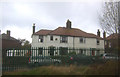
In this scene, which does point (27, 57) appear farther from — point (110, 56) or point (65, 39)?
point (65, 39)

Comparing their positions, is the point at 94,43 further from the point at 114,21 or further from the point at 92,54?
the point at 92,54

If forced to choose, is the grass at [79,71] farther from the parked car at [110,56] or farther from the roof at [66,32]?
the roof at [66,32]

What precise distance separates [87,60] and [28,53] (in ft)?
12.9

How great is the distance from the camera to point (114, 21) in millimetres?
15172

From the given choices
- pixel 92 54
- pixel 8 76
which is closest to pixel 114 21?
pixel 92 54

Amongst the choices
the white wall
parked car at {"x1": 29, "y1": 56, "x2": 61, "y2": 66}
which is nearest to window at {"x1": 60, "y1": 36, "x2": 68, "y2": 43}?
the white wall

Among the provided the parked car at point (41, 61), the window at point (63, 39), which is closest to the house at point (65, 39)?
the window at point (63, 39)

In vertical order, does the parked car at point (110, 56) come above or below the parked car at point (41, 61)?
above

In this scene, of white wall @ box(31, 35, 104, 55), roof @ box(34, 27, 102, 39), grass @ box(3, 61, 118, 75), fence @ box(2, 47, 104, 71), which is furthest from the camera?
roof @ box(34, 27, 102, 39)

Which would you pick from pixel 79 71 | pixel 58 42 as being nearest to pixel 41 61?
pixel 79 71

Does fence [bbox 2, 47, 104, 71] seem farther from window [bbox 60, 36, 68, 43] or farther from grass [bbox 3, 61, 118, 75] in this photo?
window [bbox 60, 36, 68, 43]

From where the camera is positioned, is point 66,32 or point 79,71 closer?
point 79,71


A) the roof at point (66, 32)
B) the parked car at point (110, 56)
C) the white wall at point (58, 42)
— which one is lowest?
the parked car at point (110, 56)

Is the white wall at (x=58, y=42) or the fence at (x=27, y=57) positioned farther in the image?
the white wall at (x=58, y=42)
